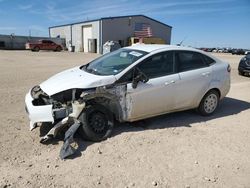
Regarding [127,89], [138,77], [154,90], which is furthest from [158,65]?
[127,89]

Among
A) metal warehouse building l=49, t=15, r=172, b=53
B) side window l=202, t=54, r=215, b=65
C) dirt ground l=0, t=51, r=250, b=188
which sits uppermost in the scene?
metal warehouse building l=49, t=15, r=172, b=53

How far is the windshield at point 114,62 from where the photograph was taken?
5.08 m

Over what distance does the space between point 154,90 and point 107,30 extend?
3946 cm

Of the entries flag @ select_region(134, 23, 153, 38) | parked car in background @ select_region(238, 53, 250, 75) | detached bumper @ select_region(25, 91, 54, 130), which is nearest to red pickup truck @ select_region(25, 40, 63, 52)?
flag @ select_region(134, 23, 153, 38)

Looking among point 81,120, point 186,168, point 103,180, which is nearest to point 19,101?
point 81,120

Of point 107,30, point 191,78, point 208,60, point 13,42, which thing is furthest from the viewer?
point 13,42

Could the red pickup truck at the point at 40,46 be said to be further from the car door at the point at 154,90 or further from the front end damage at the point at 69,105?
the car door at the point at 154,90

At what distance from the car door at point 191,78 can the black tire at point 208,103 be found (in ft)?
0.63

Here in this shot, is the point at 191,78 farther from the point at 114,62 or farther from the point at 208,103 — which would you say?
the point at 114,62

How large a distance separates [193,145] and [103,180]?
1.89 metres

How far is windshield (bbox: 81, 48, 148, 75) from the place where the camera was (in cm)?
508

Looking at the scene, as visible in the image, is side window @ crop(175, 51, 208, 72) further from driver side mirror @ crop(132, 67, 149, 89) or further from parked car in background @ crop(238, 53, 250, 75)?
parked car in background @ crop(238, 53, 250, 75)

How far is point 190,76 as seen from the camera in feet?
18.7

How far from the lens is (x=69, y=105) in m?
4.57
